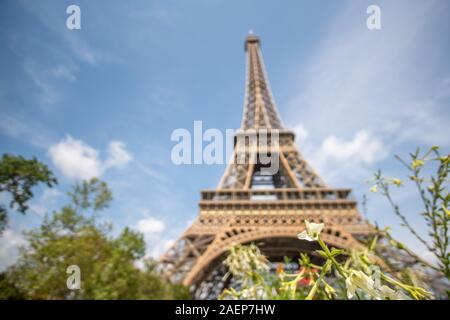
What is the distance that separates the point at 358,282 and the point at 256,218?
1580 cm

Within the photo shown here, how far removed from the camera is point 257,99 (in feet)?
88.3

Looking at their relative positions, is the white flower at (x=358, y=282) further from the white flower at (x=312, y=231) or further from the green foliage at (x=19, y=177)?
the green foliage at (x=19, y=177)

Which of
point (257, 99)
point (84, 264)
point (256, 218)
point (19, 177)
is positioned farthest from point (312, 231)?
point (257, 99)

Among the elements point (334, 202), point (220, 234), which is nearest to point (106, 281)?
point (220, 234)

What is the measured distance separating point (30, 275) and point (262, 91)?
26.9 m

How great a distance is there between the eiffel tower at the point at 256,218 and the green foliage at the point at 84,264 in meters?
2.91

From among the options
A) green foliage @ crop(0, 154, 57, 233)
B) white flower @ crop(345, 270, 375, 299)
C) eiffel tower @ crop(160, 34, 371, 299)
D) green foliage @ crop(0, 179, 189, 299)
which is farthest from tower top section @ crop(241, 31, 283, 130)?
white flower @ crop(345, 270, 375, 299)

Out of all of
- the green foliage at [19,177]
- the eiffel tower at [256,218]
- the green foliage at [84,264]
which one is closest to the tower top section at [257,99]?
the eiffel tower at [256,218]

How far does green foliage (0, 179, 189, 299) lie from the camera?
7.89 m

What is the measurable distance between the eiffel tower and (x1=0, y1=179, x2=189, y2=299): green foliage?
9.56 feet

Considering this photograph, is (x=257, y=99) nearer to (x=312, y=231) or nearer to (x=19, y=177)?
(x=19, y=177)

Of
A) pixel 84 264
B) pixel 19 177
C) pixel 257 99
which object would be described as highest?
pixel 257 99

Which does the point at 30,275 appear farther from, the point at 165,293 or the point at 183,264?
the point at 183,264
